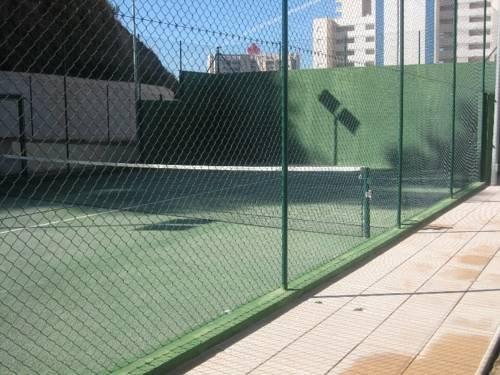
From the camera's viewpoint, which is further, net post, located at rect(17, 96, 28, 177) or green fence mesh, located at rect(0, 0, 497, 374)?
net post, located at rect(17, 96, 28, 177)

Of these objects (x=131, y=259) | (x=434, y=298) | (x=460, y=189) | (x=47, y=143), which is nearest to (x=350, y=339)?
(x=434, y=298)

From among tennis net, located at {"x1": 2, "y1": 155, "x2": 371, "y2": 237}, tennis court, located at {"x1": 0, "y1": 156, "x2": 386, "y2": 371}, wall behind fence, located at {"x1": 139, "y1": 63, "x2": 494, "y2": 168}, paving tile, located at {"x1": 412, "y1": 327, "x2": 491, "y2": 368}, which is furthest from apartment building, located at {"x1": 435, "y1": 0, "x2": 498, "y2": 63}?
paving tile, located at {"x1": 412, "y1": 327, "x2": 491, "y2": 368}

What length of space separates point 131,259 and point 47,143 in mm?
10963

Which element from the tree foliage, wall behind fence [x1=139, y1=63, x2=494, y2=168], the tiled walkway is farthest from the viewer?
wall behind fence [x1=139, y1=63, x2=494, y2=168]

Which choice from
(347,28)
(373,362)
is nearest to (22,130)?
(347,28)

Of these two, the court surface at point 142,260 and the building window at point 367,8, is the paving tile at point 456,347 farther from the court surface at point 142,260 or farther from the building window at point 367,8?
the building window at point 367,8

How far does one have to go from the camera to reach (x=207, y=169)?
5.82 meters

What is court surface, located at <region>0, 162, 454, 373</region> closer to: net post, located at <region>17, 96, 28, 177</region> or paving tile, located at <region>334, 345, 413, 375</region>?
paving tile, located at <region>334, 345, 413, 375</region>

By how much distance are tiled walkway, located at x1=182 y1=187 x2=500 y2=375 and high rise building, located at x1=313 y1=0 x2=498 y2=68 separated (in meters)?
2.29

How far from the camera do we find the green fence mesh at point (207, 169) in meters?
4.20

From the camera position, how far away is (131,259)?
612 centimetres

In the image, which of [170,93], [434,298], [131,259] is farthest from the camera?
[170,93]

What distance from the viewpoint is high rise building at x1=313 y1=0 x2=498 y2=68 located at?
7133 mm

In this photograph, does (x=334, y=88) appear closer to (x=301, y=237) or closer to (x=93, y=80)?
(x=93, y=80)
